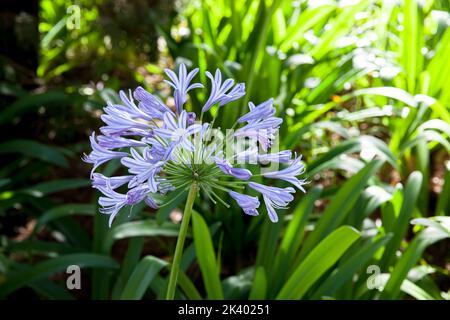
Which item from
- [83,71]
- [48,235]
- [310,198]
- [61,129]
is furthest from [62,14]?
[310,198]

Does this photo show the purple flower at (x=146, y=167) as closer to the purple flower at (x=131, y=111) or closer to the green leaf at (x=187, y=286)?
the purple flower at (x=131, y=111)

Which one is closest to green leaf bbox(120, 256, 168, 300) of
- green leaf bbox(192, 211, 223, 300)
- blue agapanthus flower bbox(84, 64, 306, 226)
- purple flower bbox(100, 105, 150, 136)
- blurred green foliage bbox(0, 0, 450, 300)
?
blurred green foliage bbox(0, 0, 450, 300)

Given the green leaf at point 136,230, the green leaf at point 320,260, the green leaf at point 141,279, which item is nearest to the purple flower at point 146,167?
the green leaf at point 320,260

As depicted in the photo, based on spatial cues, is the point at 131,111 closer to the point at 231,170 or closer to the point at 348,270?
the point at 231,170

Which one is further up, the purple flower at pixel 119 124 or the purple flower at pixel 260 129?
the purple flower at pixel 119 124

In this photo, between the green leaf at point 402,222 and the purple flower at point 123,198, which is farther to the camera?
the green leaf at point 402,222

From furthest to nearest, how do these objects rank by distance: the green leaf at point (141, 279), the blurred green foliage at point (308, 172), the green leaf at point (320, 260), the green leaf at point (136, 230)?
the green leaf at point (136, 230) → the blurred green foliage at point (308, 172) → the green leaf at point (141, 279) → the green leaf at point (320, 260)

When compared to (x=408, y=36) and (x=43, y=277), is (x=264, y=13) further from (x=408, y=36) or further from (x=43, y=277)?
(x=43, y=277)

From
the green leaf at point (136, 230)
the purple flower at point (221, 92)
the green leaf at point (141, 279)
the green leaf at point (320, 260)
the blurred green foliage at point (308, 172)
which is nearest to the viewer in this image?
the purple flower at point (221, 92)
